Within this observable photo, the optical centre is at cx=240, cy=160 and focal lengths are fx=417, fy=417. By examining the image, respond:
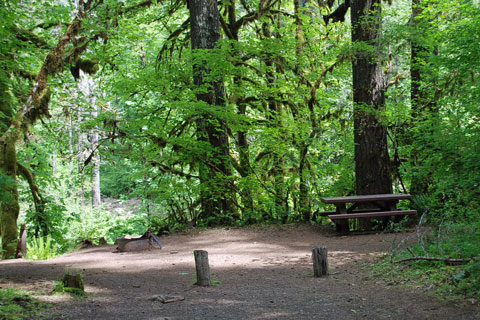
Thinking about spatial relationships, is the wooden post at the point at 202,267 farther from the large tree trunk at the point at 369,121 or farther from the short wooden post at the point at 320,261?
the large tree trunk at the point at 369,121

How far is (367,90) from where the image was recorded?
10383mm

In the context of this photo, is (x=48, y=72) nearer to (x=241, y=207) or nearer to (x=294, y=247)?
(x=241, y=207)

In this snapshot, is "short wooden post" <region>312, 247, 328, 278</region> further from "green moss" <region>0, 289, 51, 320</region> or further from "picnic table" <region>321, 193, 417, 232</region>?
"green moss" <region>0, 289, 51, 320</region>

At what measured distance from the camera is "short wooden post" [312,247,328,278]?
6.12 meters

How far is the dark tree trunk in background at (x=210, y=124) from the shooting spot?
458 inches

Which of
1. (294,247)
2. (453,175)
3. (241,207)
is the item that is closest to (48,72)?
(241,207)

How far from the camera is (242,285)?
19.4ft

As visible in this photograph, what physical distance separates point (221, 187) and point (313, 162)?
2.78 meters

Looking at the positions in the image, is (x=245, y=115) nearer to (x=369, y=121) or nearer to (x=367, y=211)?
(x=369, y=121)

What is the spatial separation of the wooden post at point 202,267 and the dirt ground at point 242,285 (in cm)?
17

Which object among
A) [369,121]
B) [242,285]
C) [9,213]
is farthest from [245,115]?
[242,285]

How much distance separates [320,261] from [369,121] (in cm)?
524

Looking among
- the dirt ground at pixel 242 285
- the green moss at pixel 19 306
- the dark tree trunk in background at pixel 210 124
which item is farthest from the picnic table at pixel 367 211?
the green moss at pixel 19 306

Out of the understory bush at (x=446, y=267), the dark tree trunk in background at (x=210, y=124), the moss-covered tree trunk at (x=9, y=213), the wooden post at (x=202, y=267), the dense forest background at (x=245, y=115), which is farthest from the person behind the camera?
the dark tree trunk in background at (x=210, y=124)
